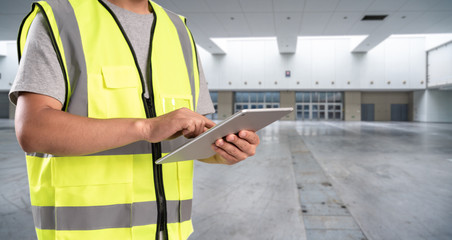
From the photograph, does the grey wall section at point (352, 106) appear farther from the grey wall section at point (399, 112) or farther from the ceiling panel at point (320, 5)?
the ceiling panel at point (320, 5)

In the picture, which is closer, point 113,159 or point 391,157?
point 113,159

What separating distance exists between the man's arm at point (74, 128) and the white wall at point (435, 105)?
2807 cm

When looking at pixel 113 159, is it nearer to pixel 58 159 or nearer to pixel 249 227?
pixel 58 159

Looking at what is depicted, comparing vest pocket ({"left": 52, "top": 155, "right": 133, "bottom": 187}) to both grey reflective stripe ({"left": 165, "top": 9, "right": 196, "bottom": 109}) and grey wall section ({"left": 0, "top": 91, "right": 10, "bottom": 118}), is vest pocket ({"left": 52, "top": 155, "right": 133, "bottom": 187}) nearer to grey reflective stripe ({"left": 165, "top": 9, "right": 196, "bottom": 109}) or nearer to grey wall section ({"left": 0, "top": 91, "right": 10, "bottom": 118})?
grey reflective stripe ({"left": 165, "top": 9, "right": 196, "bottom": 109})

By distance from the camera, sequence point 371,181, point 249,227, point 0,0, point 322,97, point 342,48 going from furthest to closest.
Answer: point 322,97, point 342,48, point 0,0, point 371,181, point 249,227

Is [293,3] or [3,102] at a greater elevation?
[293,3]

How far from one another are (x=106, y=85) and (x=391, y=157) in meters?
7.45

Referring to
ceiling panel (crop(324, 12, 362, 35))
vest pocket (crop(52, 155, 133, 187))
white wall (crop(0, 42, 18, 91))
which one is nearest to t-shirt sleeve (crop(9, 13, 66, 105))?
vest pocket (crop(52, 155, 133, 187))

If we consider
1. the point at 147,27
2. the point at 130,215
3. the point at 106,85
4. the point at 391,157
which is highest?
the point at 147,27

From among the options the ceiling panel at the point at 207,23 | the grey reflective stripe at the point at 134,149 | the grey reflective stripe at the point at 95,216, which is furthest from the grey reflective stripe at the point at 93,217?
the ceiling panel at the point at 207,23

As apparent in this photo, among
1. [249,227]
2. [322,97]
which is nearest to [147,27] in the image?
[249,227]

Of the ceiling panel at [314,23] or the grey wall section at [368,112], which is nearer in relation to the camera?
the ceiling panel at [314,23]

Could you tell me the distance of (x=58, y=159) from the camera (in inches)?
28.4

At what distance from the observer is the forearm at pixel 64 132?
0.62m
